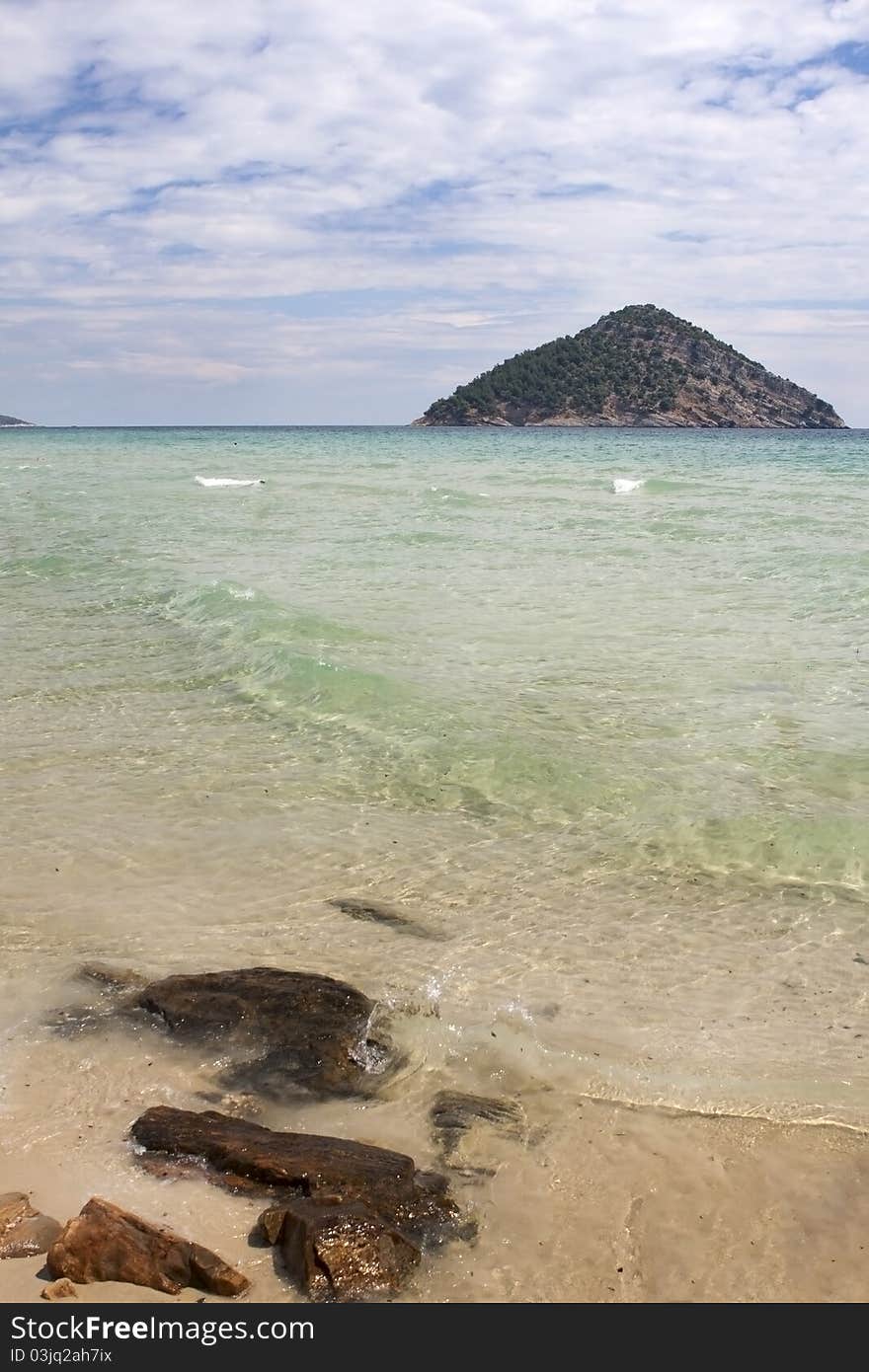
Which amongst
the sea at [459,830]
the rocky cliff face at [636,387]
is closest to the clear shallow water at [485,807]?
the sea at [459,830]

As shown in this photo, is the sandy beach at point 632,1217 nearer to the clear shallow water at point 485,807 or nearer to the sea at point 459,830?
the sea at point 459,830

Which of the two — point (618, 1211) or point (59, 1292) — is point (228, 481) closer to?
point (618, 1211)

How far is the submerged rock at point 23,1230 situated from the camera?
300 cm

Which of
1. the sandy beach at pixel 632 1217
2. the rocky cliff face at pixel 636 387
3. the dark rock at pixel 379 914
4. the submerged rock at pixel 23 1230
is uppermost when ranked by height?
the rocky cliff face at pixel 636 387

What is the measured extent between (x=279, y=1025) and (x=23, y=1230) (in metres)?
1.38

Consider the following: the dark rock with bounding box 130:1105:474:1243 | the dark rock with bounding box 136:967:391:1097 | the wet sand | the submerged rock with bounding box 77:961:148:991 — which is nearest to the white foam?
the submerged rock with bounding box 77:961:148:991

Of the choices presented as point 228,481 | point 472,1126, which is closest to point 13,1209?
point 472,1126

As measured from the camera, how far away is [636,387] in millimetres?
118875

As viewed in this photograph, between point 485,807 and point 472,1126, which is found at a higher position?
point 485,807

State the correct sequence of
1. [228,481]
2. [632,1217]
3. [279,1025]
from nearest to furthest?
[632,1217] → [279,1025] → [228,481]

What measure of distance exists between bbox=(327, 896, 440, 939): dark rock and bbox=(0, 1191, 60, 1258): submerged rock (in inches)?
91.4

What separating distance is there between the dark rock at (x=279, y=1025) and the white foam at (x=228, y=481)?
31.0 m

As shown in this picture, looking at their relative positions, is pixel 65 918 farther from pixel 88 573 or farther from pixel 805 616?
pixel 88 573

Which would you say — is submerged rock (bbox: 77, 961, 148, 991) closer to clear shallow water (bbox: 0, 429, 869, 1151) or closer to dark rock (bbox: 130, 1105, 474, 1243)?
clear shallow water (bbox: 0, 429, 869, 1151)
